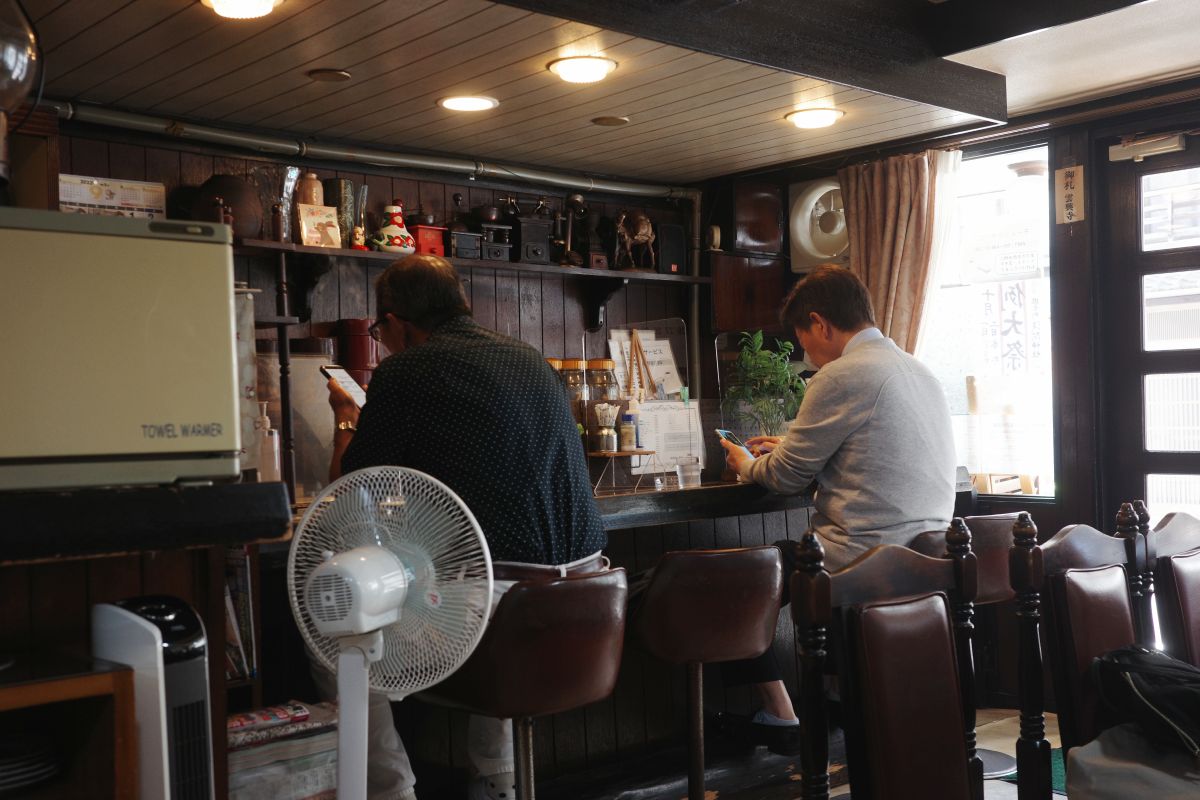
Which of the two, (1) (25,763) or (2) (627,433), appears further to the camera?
(2) (627,433)

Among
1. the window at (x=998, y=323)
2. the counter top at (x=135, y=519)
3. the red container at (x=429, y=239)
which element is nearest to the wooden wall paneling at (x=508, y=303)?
the red container at (x=429, y=239)

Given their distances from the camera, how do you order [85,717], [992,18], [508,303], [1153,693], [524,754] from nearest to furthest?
1. [85,717]
2. [1153,693]
3. [524,754]
4. [992,18]
5. [508,303]

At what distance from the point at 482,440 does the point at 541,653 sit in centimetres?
45

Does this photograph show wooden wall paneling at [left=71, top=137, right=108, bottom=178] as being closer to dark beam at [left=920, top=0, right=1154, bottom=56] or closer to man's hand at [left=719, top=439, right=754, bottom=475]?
man's hand at [left=719, top=439, right=754, bottom=475]

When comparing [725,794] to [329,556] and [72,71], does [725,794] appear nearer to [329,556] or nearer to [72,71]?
[329,556]

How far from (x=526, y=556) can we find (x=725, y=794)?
1.61 metres

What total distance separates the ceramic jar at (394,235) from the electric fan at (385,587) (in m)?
2.78

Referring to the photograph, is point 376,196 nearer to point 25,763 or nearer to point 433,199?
point 433,199

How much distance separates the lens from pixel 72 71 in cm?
339

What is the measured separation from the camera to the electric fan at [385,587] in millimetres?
1590

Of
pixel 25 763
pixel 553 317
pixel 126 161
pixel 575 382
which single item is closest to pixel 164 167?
pixel 126 161

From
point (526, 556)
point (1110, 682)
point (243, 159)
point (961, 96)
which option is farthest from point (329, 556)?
point (961, 96)

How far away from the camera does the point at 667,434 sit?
3.95 meters

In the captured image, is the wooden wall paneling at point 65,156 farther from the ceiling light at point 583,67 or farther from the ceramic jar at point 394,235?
the ceiling light at point 583,67
